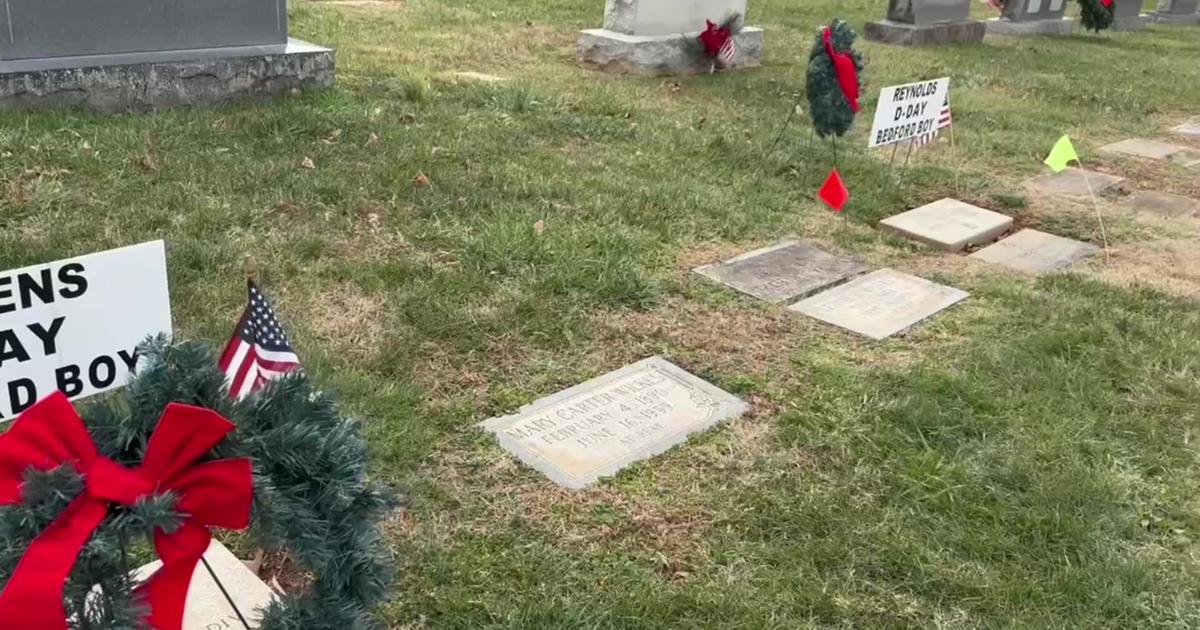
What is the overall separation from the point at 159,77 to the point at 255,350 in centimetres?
373

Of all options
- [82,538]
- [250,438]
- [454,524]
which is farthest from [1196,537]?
[82,538]

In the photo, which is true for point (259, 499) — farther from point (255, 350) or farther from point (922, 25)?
point (922, 25)

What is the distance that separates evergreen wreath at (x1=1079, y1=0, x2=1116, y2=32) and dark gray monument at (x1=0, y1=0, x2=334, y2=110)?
10.9 m

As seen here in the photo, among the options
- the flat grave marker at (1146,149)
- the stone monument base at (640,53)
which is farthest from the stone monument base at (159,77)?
the flat grave marker at (1146,149)

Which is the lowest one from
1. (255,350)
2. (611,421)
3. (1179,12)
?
(611,421)

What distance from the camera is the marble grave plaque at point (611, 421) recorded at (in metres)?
2.81

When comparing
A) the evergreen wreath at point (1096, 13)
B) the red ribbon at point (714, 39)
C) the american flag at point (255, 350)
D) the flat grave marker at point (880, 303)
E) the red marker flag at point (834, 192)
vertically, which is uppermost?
the evergreen wreath at point (1096, 13)

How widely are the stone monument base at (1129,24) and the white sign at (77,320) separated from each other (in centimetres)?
1545

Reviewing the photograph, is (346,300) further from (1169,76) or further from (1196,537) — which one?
(1169,76)

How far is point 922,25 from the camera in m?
10.8

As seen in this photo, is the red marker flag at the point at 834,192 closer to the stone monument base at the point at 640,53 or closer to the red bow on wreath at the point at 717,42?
the stone monument base at the point at 640,53

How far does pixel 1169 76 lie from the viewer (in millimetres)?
10438

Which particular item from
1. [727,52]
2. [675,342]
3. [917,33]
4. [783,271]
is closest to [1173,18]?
[917,33]

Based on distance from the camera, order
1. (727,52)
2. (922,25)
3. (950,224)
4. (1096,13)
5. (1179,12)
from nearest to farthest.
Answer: (950,224)
(727,52)
(922,25)
(1096,13)
(1179,12)
